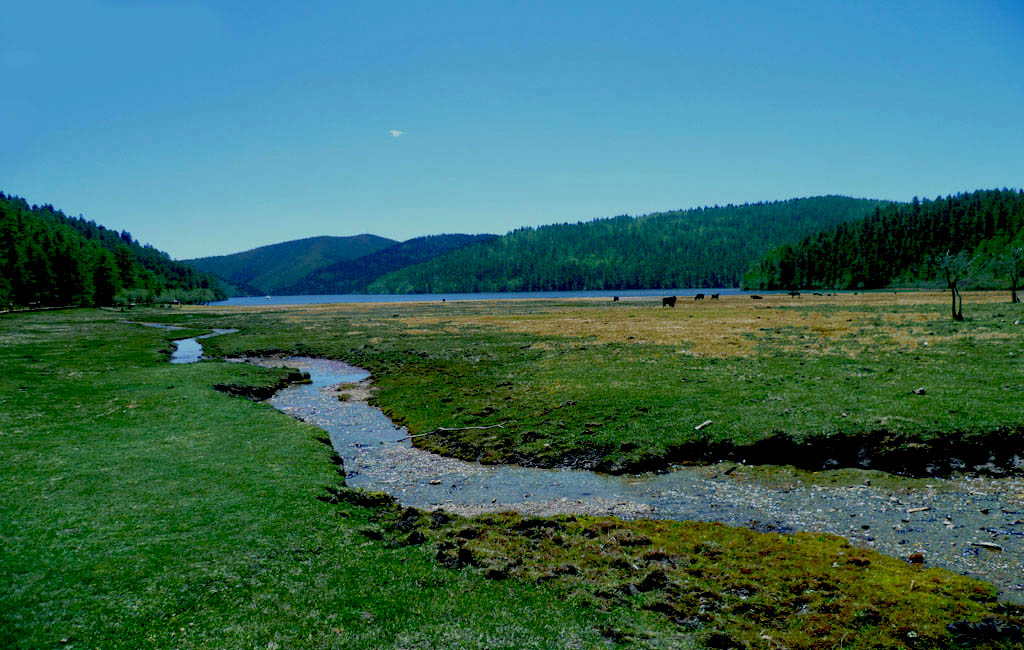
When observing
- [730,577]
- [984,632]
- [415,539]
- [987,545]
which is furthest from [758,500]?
[415,539]

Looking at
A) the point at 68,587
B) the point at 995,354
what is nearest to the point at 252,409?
the point at 68,587

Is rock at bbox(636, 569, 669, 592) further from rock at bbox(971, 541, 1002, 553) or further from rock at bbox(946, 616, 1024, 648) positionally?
rock at bbox(971, 541, 1002, 553)

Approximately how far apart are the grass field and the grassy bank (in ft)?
0.72

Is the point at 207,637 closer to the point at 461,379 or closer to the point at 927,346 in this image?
the point at 461,379

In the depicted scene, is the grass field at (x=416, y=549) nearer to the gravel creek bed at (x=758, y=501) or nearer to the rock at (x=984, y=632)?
the rock at (x=984, y=632)

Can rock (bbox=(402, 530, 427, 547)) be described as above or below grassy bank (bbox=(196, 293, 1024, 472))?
Answer: below

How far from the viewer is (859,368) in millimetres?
28625

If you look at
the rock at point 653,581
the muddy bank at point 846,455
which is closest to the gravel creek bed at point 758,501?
the muddy bank at point 846,455

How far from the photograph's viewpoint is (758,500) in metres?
15.5

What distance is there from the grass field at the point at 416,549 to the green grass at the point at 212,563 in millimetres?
55

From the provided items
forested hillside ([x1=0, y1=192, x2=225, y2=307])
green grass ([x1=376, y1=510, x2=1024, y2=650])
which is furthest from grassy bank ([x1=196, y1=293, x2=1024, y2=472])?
forested hillside ([x1=0, y1=192, x2=225, y2=307])

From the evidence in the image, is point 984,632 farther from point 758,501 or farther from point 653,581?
point 758,501

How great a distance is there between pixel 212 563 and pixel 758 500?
14360 millimetres

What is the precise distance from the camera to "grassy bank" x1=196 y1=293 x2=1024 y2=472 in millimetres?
19016
